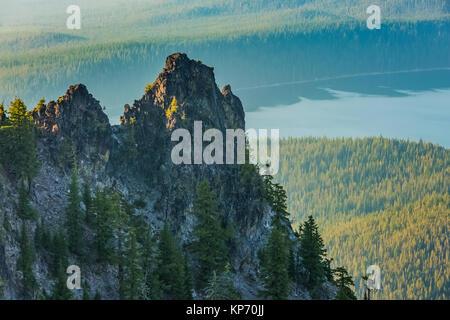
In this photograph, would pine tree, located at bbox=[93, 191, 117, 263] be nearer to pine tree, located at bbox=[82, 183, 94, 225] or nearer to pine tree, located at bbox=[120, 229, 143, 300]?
pine tree, located at bbox=[82, 183, 94, 225]

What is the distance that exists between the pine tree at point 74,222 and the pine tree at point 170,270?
7.83 m

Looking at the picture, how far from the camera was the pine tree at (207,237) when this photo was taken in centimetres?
8544

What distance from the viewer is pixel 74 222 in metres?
78.1

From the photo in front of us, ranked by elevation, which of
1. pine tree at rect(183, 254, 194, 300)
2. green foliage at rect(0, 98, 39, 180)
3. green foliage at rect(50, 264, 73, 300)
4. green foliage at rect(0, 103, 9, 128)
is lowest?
pine tree at rect(183, 254, 194, 300)

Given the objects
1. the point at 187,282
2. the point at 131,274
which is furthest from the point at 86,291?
the point at 187,282

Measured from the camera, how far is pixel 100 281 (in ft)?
254

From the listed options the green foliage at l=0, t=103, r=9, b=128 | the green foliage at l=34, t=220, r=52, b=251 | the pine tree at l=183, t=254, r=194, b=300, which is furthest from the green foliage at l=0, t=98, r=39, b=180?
the pine tree at l=183, t=254, r=194, b=300

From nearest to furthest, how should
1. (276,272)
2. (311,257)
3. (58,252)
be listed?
(58,252), (276,272), (311,257)

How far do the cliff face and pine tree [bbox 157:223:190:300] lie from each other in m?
4.65

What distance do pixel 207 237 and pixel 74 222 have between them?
15066 mm

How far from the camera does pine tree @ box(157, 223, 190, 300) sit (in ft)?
260

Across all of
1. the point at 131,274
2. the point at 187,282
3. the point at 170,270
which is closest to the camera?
the point at 131,274

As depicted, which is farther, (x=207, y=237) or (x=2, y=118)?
(x=207, y=237)

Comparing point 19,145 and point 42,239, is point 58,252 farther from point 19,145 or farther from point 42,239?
point 19,145
